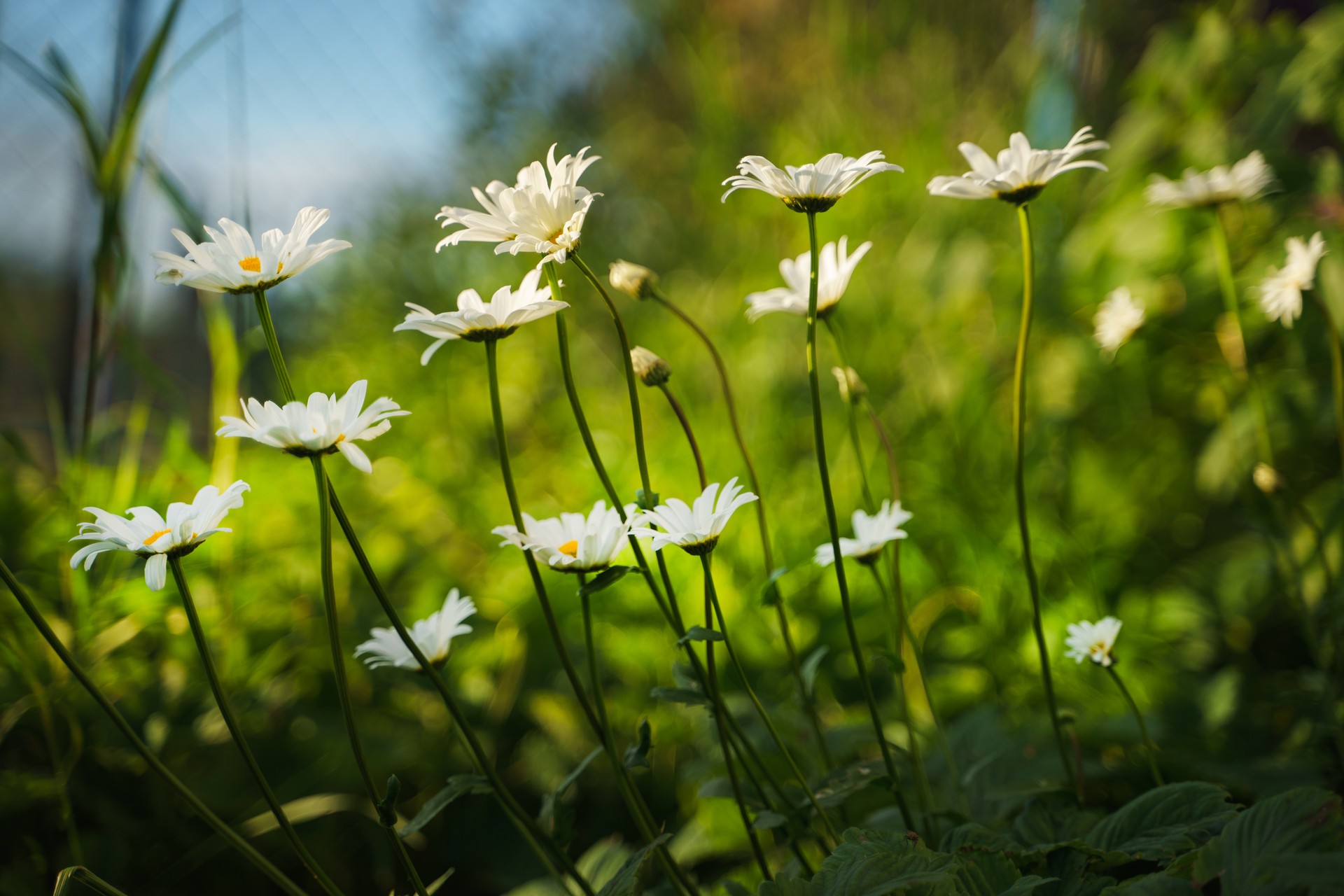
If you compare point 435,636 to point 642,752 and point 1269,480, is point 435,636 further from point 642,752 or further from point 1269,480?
point 1269,480

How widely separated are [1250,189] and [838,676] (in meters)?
0.70

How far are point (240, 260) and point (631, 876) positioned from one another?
1.36ft

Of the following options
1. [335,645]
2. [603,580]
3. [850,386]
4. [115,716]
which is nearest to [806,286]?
[850,386]

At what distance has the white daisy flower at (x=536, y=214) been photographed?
458 mm

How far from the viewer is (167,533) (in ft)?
1.59

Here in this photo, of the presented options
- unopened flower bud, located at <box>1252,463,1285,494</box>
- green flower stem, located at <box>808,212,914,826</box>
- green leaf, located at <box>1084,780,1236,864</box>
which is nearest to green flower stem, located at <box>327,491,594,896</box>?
green flower stem, located at <box>808,212,914,826</box>

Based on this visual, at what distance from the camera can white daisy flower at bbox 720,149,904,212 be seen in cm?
46

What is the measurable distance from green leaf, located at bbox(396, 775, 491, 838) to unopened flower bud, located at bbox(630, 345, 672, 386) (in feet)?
0.88

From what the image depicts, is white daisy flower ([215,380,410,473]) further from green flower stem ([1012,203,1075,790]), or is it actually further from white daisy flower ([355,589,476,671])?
green flower stem ([1012,203,1075,790])

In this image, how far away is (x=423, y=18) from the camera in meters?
2.75

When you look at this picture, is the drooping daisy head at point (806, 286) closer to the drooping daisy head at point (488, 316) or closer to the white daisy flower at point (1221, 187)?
the drooping daisy head at point (488, 316)

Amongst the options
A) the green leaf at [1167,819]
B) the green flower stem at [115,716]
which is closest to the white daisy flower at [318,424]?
the green flower stem at [115,716]

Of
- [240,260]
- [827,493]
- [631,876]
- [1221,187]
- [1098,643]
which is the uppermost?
[1221,187]

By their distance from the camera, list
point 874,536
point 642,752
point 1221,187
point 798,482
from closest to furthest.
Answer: point 642,752
point 874,536
point 1221,187
point 798,482
